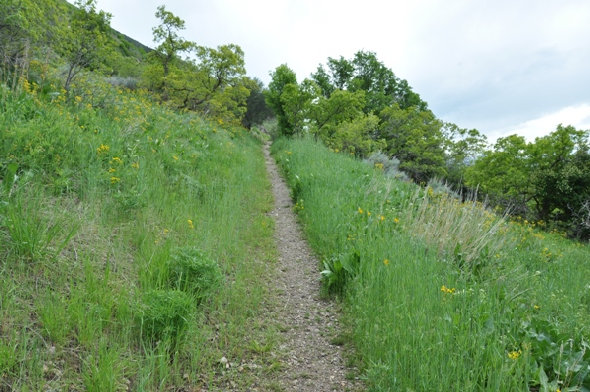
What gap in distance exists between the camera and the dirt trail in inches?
99.4

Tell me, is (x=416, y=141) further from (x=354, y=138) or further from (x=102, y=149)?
(x=102, y=149)

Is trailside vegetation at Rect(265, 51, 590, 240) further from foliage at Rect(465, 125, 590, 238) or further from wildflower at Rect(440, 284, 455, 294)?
wildflower at Rect(440, 284, 455, 294)

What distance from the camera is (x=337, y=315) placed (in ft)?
11.2

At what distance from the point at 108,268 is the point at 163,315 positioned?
24.7 inches

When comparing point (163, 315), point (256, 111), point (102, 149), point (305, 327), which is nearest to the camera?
point (163, 315)

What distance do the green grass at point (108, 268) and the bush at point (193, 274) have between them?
0.01 m

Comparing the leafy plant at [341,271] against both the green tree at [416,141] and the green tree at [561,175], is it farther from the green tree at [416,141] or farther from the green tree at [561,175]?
the green tree at [416,141]

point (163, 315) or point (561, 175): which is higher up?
point (561, 175)

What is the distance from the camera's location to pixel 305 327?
10.6 feet

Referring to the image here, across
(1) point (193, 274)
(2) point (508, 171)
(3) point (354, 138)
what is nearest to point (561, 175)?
(2) point (508, 171)

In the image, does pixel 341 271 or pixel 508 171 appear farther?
pixel 508 171

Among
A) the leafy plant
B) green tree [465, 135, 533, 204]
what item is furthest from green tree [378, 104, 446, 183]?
the leafy plant

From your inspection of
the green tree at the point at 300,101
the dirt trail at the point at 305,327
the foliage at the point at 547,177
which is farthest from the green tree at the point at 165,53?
the foliage at the point at 547,177

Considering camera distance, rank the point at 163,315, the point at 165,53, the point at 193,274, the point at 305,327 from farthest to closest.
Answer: the point at 165,53
the point at 305,327
the point at 193,274
the point at 163,315
